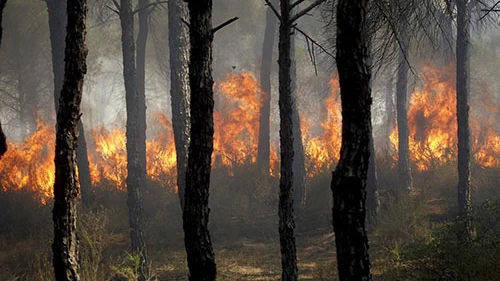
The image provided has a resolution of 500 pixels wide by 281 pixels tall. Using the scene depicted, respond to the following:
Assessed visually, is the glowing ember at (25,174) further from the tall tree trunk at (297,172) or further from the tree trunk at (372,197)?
the tree trunk at (372,197)

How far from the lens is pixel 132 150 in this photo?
11.9m

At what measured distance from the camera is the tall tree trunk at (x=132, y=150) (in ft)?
35.4

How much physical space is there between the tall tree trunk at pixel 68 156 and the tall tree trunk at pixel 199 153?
1.47 metres

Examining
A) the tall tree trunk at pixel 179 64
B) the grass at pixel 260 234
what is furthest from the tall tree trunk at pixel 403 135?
the tall tree trunk at pixel 179 64

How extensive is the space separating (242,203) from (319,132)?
72.0ft

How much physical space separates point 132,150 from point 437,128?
14.8m

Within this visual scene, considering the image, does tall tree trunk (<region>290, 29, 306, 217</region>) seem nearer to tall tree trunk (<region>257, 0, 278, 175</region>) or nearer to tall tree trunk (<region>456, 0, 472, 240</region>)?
tall tree trunk (<region>257, 0, 278, 175</region>)

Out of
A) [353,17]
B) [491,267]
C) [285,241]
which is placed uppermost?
[353,17]

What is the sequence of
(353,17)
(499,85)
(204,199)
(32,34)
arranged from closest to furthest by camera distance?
(353,17) < (204,199) < (32,34) < (499,85)

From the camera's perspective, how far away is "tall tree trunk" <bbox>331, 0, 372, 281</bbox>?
12.9 feet

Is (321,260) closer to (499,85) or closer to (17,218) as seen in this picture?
(17,218)

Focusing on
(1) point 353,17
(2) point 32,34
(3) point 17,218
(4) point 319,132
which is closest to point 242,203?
(3) point 17,218

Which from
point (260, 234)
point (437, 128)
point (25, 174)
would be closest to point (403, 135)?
point (437, 128)

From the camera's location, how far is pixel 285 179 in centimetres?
673
